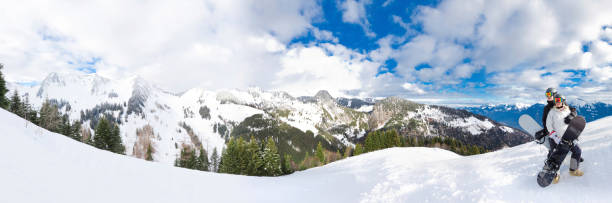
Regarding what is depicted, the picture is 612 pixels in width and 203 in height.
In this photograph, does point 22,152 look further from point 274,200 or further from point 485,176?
point 485,176

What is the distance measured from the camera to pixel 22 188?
5.56m

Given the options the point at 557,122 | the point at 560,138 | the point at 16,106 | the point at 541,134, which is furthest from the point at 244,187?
the point at 16,106

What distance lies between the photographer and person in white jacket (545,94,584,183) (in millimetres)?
6230

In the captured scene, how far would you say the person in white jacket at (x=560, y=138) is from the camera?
6.23 meters

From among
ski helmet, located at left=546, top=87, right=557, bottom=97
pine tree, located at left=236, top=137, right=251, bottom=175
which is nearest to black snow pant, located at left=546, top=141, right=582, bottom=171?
ski helmet, located at left=546, top=87, right=557, bottom=97

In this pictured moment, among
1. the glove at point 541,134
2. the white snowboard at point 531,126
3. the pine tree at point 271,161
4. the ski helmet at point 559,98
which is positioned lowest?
the pine tree at point 271,161

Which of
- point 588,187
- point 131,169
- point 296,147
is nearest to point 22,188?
point 131,169

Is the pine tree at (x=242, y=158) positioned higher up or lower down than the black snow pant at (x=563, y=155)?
lower down

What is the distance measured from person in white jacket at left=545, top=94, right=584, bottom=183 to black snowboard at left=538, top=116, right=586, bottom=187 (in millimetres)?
106

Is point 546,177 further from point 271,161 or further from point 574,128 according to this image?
point 271,161

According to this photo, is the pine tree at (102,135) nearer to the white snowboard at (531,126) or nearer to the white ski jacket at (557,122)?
the white snowboard at (531,126)

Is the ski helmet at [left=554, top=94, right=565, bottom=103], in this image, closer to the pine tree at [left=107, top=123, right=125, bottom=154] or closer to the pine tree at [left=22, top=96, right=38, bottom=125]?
the pine tree at [left=22, top=96, right=38, bottom=125]

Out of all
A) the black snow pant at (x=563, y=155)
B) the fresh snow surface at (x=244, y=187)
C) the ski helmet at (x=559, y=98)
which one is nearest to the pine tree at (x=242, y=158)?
the fresh snow surface at (x=244, y=187)

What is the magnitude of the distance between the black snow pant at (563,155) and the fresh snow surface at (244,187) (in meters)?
0.50
